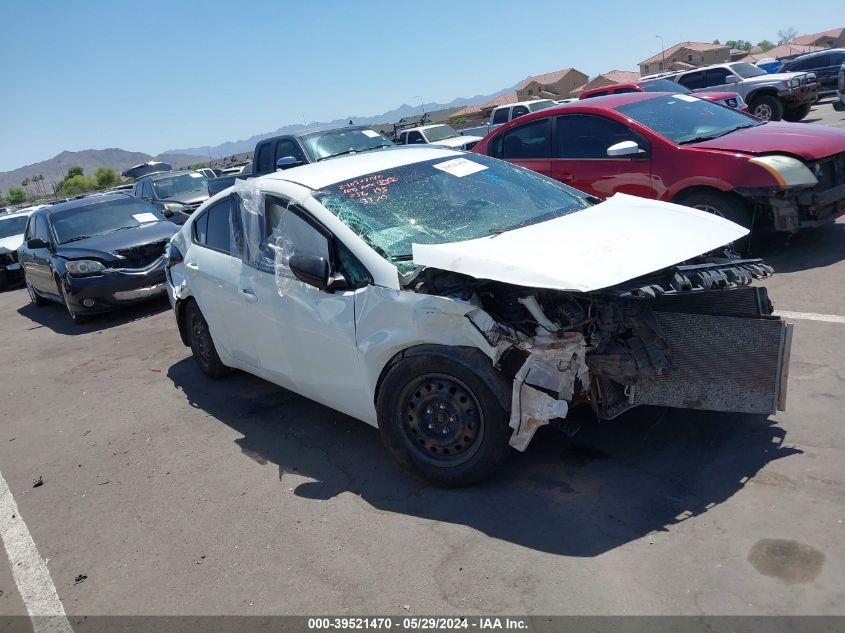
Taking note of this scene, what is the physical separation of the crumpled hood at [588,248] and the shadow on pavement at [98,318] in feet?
24.2

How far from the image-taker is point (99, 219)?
10.8m

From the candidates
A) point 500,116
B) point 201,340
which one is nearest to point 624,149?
point 201,340

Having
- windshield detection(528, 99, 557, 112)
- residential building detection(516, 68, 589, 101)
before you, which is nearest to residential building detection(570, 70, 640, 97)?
residential building detection(516, 68, 589, 101)

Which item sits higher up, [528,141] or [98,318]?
[528,141]

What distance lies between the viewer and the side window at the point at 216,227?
549cm

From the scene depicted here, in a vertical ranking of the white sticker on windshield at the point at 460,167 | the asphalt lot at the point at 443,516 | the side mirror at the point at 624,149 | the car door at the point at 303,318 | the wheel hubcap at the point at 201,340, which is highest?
the white sticker on windshield at the point at 460,167

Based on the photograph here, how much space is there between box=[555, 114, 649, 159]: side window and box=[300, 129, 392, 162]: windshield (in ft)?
14.3

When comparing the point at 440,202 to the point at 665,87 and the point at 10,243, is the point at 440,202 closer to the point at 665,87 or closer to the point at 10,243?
the point at 665,87

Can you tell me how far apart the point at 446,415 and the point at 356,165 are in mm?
2086

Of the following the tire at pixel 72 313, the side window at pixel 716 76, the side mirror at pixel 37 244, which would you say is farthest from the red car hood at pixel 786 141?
the side window at pixel 716 76

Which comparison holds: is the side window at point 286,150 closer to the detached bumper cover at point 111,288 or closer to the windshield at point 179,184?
the detached bumper cover at point 111,288

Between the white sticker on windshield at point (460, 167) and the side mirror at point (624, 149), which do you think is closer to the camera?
the white sticker on windshield at point (460, 167)

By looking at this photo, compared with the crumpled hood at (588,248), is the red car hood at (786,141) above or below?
above

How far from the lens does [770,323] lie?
11.9 ft
